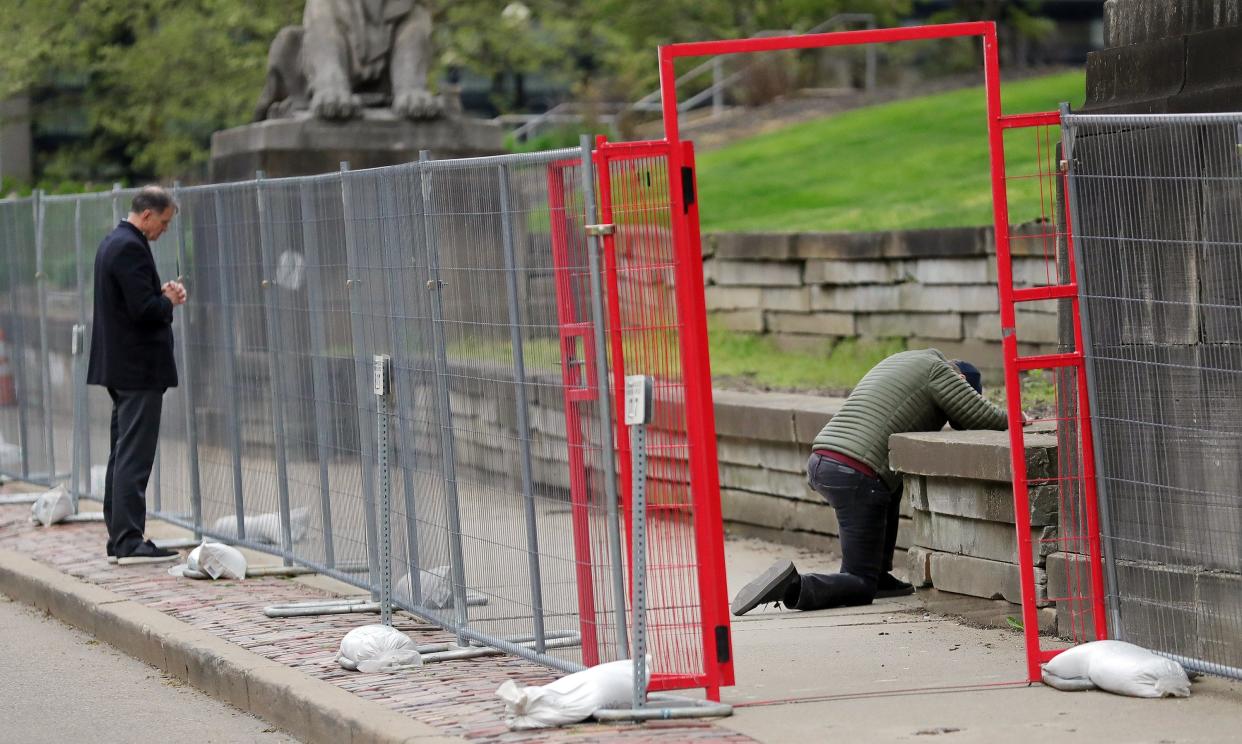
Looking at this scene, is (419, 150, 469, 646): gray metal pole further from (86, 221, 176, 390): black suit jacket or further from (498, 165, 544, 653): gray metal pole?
(86, 221, 176, 390): black suit jacket

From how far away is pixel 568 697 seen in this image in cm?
628

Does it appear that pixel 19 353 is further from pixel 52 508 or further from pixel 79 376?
pixel 52 508

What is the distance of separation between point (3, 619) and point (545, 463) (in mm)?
4357

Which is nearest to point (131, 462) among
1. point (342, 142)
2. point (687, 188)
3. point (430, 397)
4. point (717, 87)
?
point (430, 397)

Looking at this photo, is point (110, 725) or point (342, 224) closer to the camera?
point (110, 725)

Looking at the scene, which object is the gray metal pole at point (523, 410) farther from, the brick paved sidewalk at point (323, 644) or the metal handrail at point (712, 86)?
the metal handrail at point (712, 86)

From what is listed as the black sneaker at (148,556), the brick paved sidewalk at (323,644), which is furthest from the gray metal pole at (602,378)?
the black sneaker at (148,556)

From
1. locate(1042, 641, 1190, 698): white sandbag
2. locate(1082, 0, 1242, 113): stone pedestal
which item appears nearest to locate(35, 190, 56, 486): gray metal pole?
locate(1082, 0, 1242, 113): stone pedestal

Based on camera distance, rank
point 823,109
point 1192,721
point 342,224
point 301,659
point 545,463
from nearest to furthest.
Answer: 1. point 1192,721
2. point 545,463
3. point 301,659
4. point 342,224
5. point 823,109

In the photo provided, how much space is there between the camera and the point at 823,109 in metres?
26.5

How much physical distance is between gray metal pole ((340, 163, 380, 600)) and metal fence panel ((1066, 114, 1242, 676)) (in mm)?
3313

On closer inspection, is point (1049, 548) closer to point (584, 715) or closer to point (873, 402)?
point (873, 402)

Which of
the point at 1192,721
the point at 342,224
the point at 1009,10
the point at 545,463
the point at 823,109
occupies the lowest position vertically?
the point at 1192,721

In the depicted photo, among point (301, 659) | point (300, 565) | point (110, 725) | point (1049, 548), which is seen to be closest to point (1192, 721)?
point (1049, 548)
